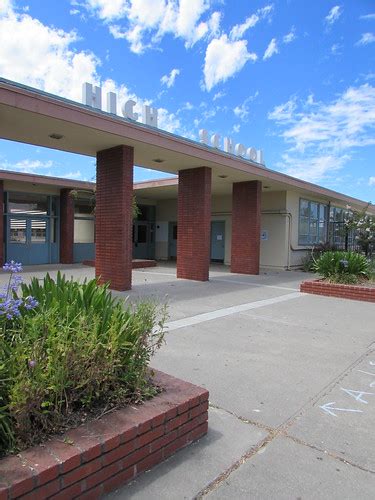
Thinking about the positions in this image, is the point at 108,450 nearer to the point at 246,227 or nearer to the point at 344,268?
the point at 344,268

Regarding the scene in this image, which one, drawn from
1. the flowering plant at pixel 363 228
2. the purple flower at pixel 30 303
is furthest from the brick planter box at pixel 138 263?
the purple flower at pixel 30 303

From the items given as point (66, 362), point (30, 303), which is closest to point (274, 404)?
point (66, 362)

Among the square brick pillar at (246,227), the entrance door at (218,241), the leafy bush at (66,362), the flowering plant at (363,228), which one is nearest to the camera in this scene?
the leafy bush at (66,362)

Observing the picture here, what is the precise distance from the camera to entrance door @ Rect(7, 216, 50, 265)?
54.1ft

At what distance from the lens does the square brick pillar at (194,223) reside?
12016mm

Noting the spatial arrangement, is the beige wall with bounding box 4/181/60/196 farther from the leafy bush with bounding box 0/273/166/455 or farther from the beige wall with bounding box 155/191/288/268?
the leafy bush with bounding box 0/273/166/455

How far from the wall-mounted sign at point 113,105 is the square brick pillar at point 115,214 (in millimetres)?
809

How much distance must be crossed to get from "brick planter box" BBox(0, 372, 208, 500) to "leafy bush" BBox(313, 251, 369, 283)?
8.69 meters

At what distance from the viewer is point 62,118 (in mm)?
7211

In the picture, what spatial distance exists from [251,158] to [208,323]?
9134mm

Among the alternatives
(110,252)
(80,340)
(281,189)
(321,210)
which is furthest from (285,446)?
(321,210)

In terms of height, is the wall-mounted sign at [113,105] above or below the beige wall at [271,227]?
above

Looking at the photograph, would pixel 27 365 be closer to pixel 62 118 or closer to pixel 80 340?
pixel 80 340

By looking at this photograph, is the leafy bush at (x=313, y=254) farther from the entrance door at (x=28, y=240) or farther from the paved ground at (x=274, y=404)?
the entrance door at (x=28, y=240)
